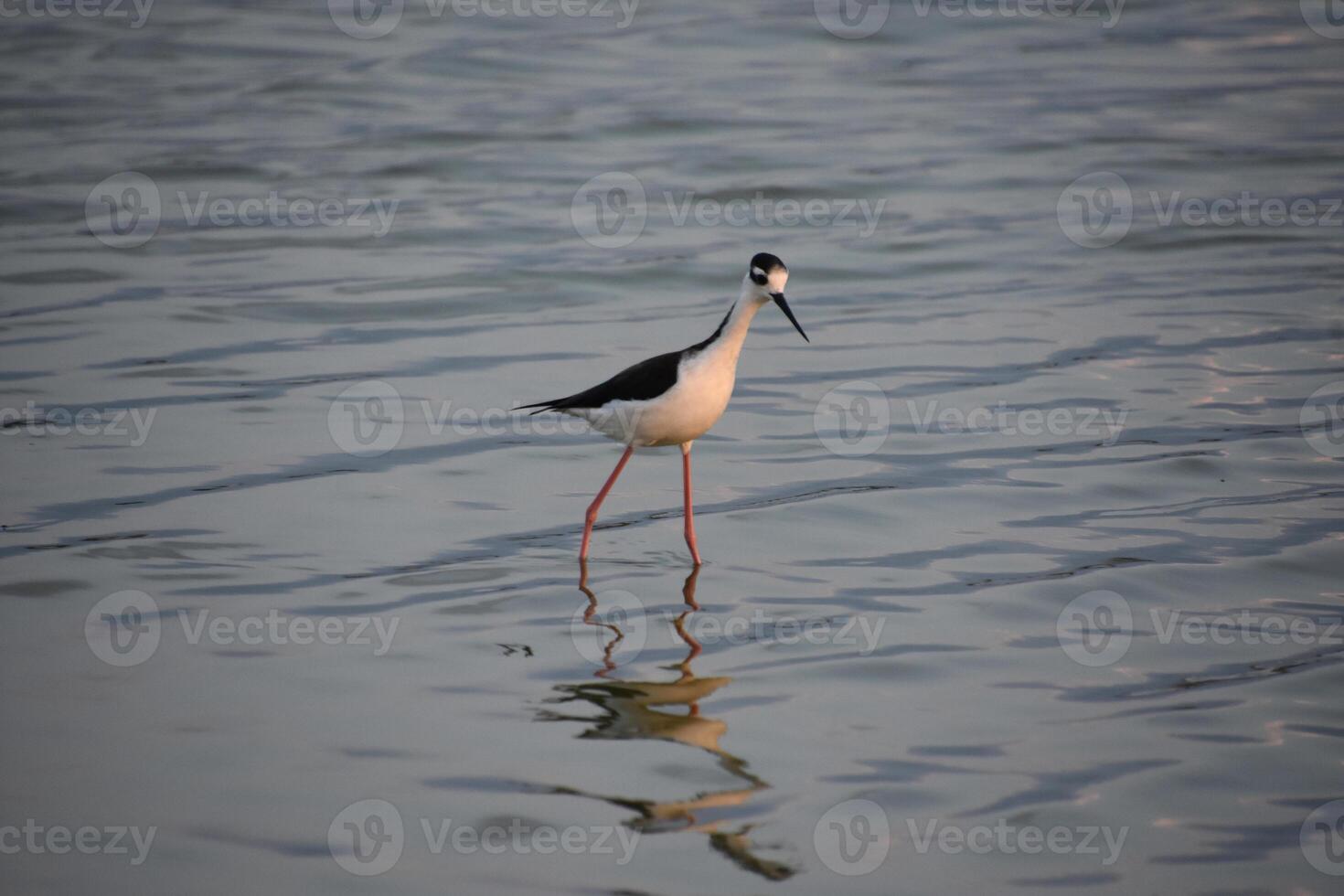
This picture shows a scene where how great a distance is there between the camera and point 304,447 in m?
10.1

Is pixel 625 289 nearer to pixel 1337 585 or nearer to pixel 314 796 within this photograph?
pixel 1337 585

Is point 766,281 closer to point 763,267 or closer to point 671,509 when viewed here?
point 763,267

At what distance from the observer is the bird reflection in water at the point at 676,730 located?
5.52 m

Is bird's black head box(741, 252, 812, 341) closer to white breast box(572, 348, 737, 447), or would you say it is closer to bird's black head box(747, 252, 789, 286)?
bird's black head box(747, 252, 789, 286)

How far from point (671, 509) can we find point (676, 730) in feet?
10.0

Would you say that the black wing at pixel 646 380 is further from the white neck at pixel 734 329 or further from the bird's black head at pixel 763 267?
the bird's black head at pixel 763 267

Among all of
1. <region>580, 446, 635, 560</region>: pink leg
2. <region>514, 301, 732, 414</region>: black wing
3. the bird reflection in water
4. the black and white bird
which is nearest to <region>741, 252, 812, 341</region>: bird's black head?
the black and white bird

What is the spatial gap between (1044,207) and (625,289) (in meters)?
5.50

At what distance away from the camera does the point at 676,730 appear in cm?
628

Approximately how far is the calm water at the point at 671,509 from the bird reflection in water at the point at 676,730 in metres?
0.02

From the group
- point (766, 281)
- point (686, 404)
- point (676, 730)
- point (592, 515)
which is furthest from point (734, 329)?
point (676, 730)

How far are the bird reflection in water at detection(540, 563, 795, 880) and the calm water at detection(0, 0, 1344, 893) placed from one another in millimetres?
22

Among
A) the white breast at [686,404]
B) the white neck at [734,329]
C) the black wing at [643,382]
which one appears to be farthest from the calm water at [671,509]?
the white neck at [734,329]

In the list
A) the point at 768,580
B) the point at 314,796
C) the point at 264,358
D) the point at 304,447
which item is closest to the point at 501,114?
the point at 264,358
